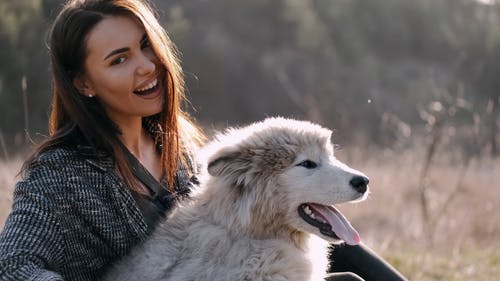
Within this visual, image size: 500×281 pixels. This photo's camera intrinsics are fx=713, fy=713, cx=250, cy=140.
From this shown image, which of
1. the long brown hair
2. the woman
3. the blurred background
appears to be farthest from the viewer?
the blurred background

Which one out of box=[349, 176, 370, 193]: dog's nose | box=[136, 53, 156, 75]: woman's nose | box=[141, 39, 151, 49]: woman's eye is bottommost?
box=[349, 176, 370, 193]: dog's nose

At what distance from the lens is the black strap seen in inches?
140

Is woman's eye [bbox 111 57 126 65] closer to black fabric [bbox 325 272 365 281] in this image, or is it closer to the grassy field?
black fabric [bbox 325 272 365 281]

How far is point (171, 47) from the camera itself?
4.04 metres

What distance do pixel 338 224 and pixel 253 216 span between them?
16.3 inches

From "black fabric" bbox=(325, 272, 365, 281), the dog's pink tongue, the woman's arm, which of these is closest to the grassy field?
"black fabric" bbox=(325, 272, 365, 281)

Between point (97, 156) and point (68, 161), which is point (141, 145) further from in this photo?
point (68, 161)

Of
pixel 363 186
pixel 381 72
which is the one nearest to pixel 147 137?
pixel 363 186

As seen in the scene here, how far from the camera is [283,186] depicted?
135 inches

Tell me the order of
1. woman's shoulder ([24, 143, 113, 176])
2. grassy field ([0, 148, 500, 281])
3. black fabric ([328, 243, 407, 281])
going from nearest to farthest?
1. woman's shoulder ([24, 143, 113, 176])
2. black fabric ([328, 243, 407, 281])
3. grassy field ([0, 148, 500, 281])

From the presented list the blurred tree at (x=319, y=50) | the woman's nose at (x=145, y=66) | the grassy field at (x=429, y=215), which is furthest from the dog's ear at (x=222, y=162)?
the blurred tree at (x=319, y=50)

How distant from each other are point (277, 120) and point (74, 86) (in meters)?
1.04

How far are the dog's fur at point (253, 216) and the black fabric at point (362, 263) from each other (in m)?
0.39

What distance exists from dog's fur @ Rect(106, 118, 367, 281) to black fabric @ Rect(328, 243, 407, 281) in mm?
390
